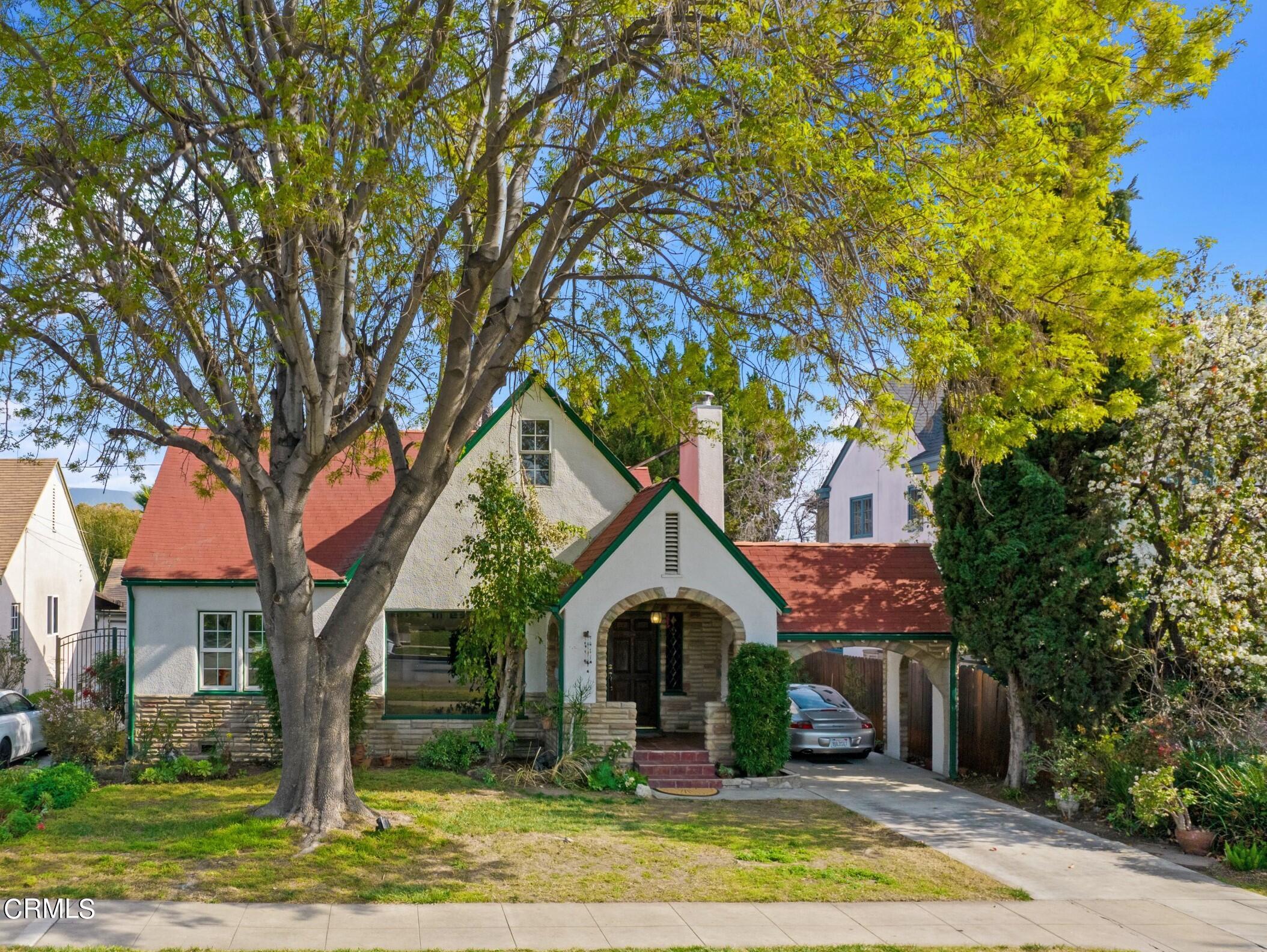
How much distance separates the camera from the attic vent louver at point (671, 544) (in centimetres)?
1838

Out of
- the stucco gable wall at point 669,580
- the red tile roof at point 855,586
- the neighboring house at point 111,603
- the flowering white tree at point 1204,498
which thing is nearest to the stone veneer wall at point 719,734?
the stucco gable wall at point 669,580

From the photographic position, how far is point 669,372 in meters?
14.8

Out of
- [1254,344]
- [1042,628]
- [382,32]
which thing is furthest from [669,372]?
[1254,344]

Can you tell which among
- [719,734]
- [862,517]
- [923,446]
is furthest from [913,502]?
[862,517]

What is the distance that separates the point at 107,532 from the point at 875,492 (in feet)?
118

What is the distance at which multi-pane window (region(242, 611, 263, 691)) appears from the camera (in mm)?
18984

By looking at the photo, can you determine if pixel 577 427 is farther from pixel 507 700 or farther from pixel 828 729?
pixel 828 729

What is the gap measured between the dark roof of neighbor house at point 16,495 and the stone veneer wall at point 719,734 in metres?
17.5

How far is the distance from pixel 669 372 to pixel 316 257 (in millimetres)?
4882

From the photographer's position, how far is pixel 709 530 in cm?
1850

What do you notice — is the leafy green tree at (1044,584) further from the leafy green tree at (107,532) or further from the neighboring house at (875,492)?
the leafy green tree at (107,532)

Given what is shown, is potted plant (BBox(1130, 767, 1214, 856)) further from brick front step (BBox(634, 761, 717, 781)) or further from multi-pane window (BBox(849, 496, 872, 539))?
multi-pane window (BBox(849, 496, 872, 539))

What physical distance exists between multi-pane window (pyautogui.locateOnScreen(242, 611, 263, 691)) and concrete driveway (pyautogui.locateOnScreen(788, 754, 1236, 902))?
375 inches

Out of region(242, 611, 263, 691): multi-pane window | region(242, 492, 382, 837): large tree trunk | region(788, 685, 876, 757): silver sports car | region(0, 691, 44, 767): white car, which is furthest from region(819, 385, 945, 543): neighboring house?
region(0, 691, 44, 767): white car
